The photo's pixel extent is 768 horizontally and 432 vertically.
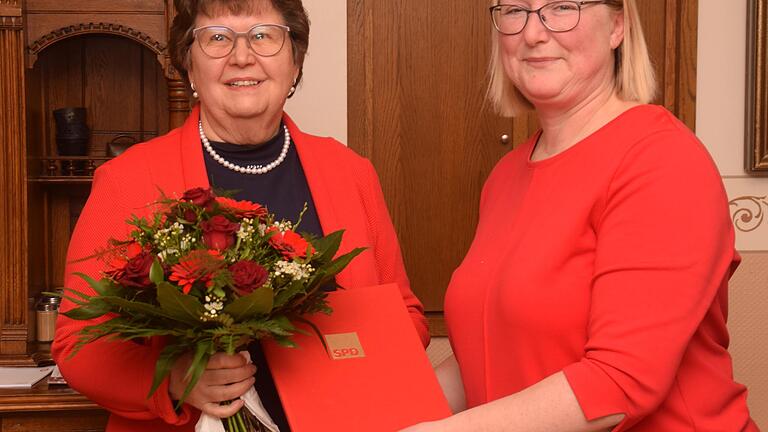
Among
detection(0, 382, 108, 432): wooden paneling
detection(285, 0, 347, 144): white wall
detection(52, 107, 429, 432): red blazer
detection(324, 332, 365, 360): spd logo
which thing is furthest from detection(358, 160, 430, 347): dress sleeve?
detection(285, 0, 347, 144): white wall

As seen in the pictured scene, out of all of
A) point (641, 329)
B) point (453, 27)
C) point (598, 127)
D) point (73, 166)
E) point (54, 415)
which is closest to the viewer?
Result: point (641, 329)

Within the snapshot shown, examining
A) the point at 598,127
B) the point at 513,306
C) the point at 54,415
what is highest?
the point at 598,127

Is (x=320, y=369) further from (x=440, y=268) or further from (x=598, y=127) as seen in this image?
(x=440, y=268)

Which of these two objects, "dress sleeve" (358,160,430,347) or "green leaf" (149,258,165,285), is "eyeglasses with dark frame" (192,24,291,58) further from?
"green leaf" (149,258,165,285)

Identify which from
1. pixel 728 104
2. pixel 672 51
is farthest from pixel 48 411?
pixel 728 104

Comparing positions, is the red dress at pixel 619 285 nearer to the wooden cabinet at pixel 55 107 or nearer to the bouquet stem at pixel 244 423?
the bouquet stem at pixel 244 423

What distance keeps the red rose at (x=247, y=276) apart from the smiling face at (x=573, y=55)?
64 centimetres

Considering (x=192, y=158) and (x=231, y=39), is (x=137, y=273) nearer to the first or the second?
(x=192, y=158)

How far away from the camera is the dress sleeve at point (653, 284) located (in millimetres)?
1401

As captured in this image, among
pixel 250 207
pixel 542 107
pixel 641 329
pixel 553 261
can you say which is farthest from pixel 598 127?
pixel 250 207

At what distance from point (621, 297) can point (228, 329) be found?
607mm

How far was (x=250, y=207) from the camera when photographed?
152cm

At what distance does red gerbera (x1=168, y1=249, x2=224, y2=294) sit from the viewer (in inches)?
54.2

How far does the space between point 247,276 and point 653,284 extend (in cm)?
62
